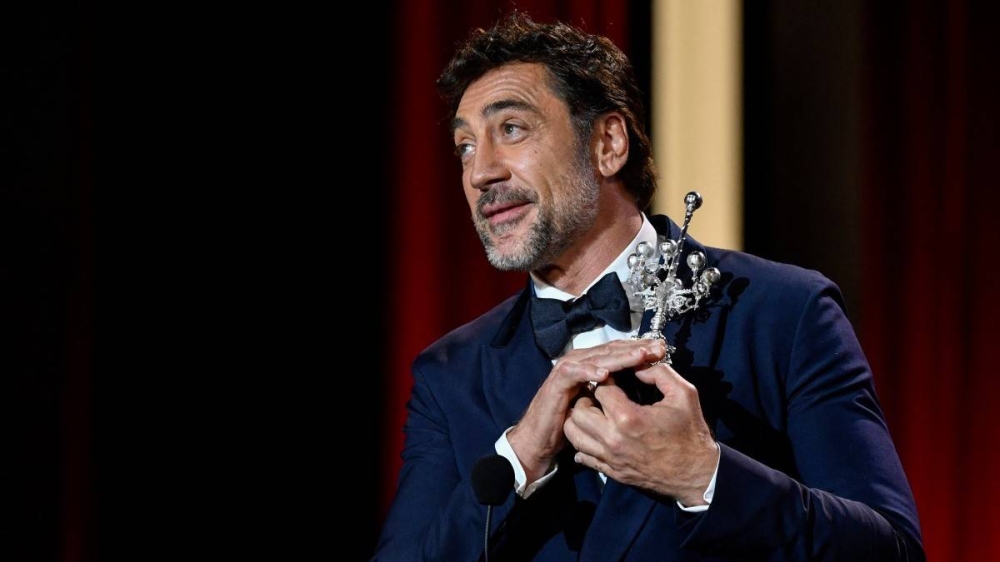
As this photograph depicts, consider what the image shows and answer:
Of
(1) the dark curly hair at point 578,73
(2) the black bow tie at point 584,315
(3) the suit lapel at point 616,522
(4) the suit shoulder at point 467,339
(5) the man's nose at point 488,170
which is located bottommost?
(3) the suit lapel at point 616,522

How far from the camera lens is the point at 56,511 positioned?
8.06 ft

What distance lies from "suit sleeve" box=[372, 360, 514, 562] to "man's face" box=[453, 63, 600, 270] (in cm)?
31

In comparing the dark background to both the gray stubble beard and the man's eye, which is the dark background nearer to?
the man's eye

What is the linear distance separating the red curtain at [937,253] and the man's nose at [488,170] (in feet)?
4.08

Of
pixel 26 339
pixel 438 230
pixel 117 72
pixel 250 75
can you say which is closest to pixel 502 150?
pixel 438 230

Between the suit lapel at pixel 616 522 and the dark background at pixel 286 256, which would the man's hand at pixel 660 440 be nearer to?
the suit lapel at pixel 616 522

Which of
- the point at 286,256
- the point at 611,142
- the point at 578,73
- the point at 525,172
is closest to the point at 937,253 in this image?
the point at 611,142

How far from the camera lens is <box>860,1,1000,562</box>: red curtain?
108 inches

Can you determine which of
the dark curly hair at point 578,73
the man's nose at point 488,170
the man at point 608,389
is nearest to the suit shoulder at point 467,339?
the man at point 608,389

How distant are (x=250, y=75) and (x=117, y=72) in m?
0.30

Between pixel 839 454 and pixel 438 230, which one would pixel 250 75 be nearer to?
pixel 438 230

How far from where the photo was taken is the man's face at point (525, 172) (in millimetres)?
2004

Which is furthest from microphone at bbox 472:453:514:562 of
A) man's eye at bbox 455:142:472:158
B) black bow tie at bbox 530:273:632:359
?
man's eye at bbox 455:142:472:158

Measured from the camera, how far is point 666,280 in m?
1.67
